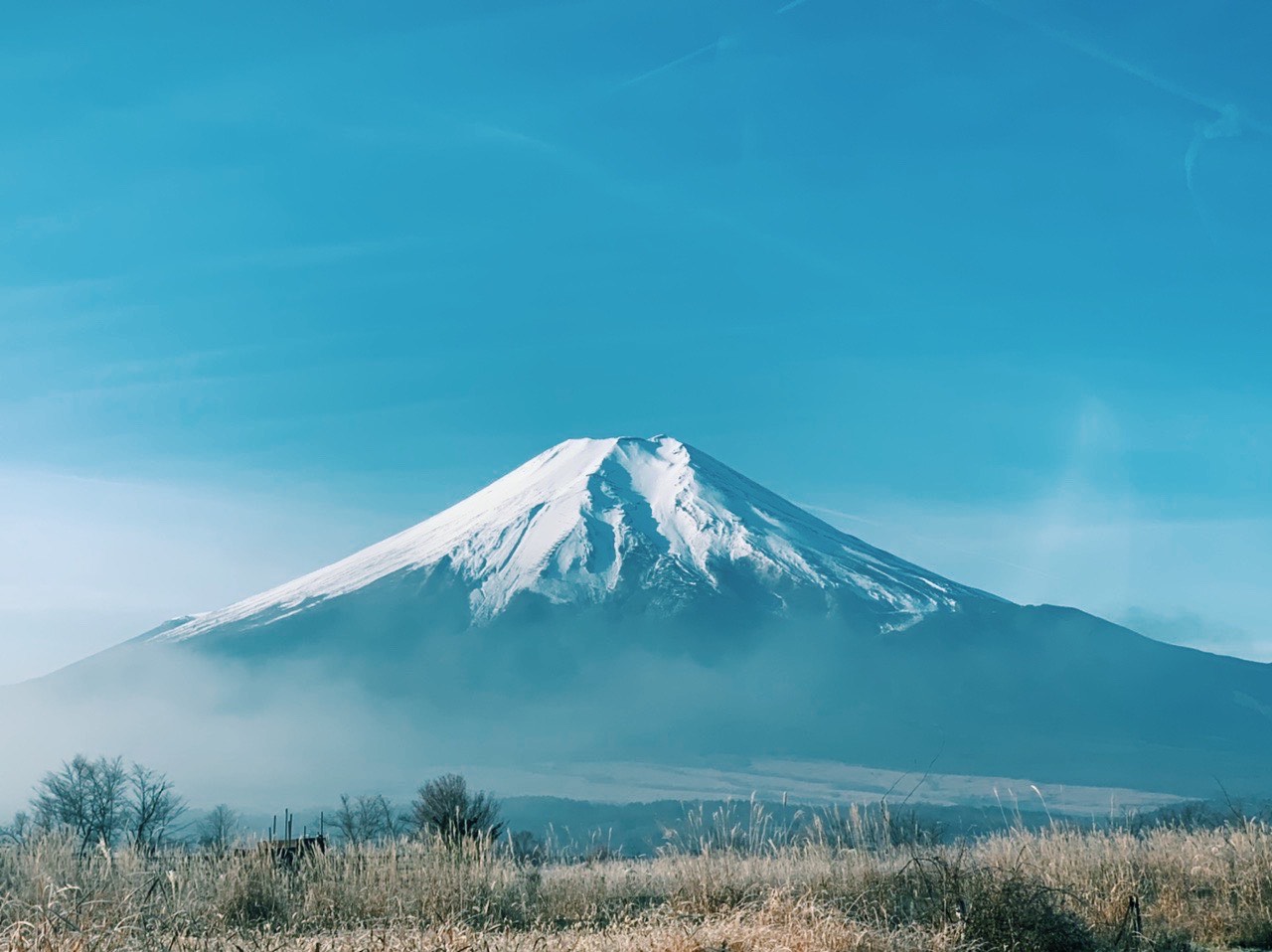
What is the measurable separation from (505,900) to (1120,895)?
612 centimetres

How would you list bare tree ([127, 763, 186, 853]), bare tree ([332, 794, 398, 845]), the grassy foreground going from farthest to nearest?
bare tree ([127, 763, 186, 853]) < bare tree ([332, 794, 398, 845]) < the grassy foreground

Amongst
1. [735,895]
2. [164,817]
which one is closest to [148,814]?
[164,817]

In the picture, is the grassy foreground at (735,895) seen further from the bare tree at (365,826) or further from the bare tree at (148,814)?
the bare tree at (148,814)

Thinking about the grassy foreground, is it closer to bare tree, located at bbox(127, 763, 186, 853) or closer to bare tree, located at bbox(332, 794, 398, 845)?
bare tree, located at bbox(332, 794, 398, 845)

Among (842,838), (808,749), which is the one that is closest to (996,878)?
(842,838)

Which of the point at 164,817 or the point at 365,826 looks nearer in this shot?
the point at 365,826

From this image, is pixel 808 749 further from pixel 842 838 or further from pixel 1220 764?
pixel 842 838

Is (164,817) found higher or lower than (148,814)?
lower

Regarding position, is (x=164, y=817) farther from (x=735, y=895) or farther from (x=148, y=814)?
(x=735, y=895)

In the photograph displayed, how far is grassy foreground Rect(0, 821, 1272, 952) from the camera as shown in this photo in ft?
29.8

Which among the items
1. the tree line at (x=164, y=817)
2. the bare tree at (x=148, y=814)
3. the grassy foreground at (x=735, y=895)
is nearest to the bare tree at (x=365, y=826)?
the tree line at (x=164, y=817)

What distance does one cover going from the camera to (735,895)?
483 inches

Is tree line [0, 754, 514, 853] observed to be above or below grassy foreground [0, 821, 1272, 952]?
below

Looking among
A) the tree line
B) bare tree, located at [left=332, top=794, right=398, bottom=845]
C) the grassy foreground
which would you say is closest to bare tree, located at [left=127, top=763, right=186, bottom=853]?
the tree line
